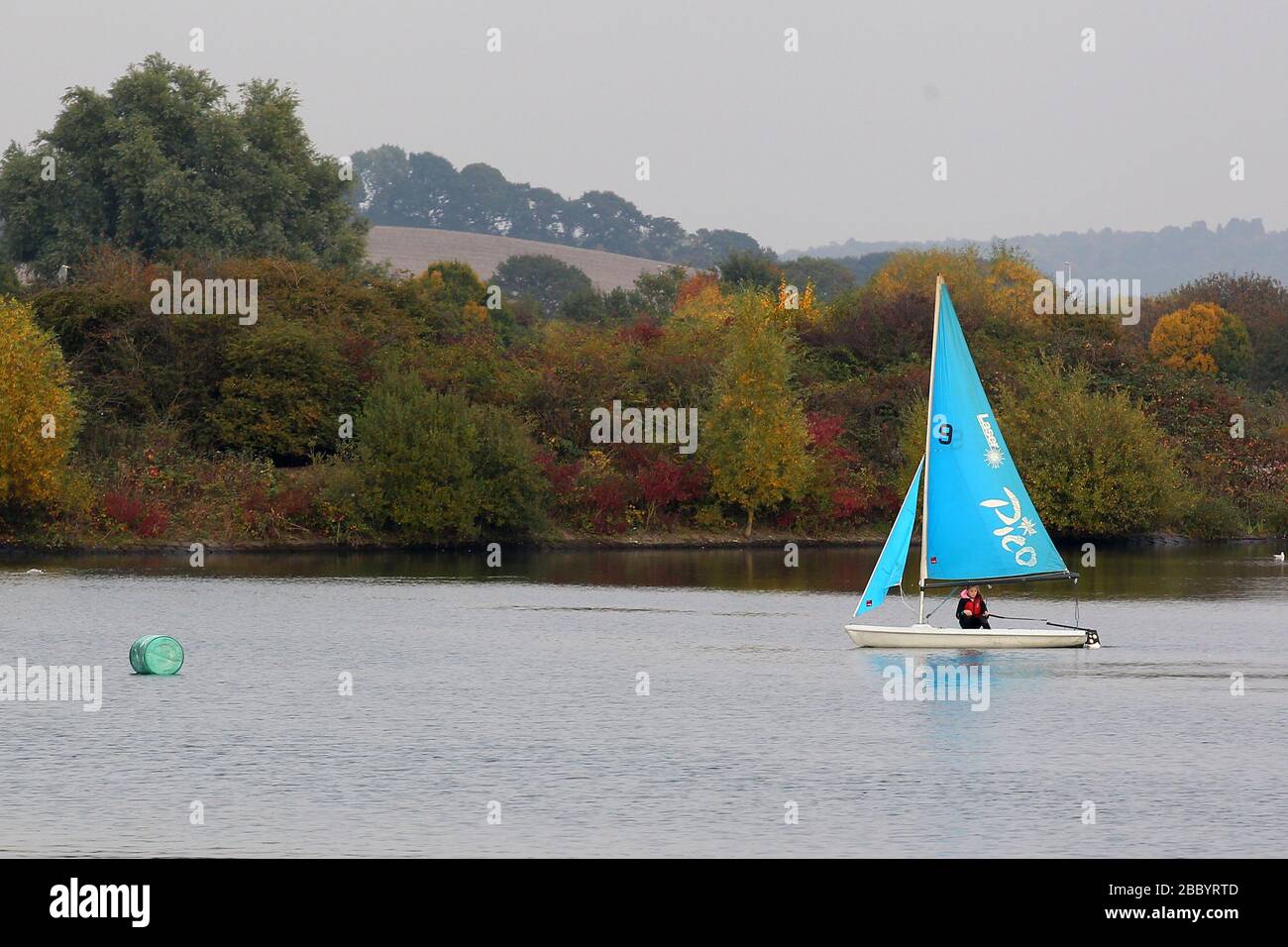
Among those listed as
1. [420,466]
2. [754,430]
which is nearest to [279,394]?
[420,466]

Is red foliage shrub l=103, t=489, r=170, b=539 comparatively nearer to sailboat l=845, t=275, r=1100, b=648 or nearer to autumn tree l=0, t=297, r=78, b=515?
autumn tree l=0, t=297, r=78, b=515

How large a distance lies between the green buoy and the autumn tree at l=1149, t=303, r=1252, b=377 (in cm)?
11774

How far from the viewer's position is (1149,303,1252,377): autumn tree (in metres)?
148

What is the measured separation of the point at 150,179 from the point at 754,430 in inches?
1780

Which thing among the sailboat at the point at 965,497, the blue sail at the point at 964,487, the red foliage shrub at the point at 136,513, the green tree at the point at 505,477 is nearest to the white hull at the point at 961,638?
the sailboat at the point at 965,497

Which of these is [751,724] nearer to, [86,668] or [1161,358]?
[86,668]

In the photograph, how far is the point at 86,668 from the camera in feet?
137

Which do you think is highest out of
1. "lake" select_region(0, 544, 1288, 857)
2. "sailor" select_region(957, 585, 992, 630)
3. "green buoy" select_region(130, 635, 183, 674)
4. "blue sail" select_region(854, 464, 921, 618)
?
"blue sail" select_region(854, 464, 921, 618)

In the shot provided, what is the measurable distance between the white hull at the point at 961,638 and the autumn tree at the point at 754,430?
1950 inches

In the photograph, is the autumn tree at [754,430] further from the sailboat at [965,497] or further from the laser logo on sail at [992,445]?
the sailboat at [965,497]

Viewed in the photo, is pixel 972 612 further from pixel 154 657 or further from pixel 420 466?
pixel 420 466

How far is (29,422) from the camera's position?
78.3 metres

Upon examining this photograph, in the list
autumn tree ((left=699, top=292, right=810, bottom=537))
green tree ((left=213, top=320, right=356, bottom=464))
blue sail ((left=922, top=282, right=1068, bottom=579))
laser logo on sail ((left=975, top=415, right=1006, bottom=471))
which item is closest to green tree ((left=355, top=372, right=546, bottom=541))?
green tree ((left=213, top=320, right=356, bottom=464))
